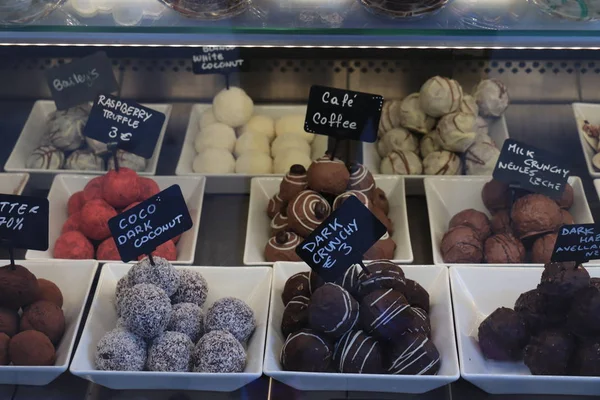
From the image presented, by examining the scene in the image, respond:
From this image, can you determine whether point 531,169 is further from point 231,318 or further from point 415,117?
point 231,318

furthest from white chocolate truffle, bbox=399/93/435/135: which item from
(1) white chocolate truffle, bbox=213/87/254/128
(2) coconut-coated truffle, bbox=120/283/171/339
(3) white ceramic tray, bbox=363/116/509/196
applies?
(2) coconut-coated truffle, bbox=120/283/171/339

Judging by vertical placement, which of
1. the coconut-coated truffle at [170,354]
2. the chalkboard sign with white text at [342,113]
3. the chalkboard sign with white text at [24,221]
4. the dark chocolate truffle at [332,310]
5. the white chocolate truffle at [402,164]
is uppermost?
the chalkboard sign with white text at [342,113]

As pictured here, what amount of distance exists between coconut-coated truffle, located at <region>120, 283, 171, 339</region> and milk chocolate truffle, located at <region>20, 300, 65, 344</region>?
7.5 inches

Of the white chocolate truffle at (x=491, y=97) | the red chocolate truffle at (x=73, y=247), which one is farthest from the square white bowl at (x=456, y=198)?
the red chocolate truffle at (x=73, y=247)

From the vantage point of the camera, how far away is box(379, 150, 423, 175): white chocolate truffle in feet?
7.10

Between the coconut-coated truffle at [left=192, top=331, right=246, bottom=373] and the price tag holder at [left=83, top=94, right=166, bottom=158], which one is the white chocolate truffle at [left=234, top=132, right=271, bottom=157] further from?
the coconut-coated truffle at [left=192, top=331, right=246, bottom=373]

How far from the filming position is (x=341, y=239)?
157 cm

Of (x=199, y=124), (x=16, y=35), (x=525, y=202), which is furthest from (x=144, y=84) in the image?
(x=525, y=202)

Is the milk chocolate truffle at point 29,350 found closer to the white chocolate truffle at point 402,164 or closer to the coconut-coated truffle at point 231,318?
the coconut-coated truffle at point 231,318

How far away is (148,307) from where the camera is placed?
1.59m

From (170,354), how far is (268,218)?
0.61 meters

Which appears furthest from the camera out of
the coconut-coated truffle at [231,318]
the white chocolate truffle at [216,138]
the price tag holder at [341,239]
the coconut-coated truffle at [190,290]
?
the white chocolate truffle at [216,138]

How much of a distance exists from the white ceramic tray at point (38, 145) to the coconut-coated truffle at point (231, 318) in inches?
24.9

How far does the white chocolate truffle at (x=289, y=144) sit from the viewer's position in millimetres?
2252
